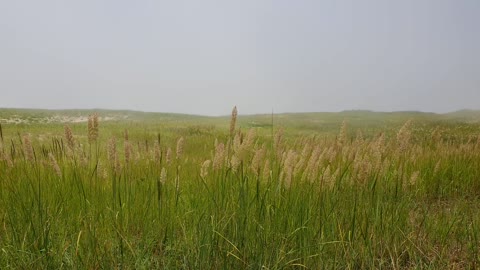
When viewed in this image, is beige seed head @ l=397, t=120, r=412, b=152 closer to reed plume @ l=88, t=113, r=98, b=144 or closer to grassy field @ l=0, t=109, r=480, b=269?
grassy field @ l=0, t=109, r=480, b=269

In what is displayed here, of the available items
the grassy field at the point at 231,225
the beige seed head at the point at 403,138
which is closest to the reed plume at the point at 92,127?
the grassy field at the point at 231,225

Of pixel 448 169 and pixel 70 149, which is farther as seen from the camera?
pixel 448 169

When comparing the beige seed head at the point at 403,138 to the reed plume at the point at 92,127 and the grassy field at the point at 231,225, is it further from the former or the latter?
the reed plume at the point at 92,127

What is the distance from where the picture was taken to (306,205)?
8.52 feet

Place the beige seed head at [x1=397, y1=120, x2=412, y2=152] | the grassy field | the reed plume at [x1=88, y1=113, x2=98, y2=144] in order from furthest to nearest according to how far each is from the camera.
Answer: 1. the beige seed head at [x1=397, y1=120, x2=412, y2=152]
2. the reed plume at [x1=88, y1=113, x2=98, y2=144]
3. the grassy field

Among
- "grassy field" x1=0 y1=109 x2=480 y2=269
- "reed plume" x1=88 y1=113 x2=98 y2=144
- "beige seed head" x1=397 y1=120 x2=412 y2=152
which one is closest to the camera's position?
"grassy field" x1=0 y1=109 x2=480 y2=269

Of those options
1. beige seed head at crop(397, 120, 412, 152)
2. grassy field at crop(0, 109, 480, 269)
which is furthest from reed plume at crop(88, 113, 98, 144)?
beige seed head at crop(397, 120, 412, 152)

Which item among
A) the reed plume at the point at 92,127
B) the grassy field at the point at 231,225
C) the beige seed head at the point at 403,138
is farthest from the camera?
the beige seed head at the point at 403,138

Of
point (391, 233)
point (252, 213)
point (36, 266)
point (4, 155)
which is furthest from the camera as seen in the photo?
point (4, 155)

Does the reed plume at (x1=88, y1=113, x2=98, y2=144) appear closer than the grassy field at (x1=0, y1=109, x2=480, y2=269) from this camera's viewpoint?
No

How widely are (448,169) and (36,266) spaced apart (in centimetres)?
624

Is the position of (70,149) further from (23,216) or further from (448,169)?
(448,169)

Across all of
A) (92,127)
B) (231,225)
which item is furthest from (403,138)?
(92,127)

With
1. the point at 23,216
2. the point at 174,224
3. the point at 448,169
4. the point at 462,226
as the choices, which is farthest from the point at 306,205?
the point at 448,169
